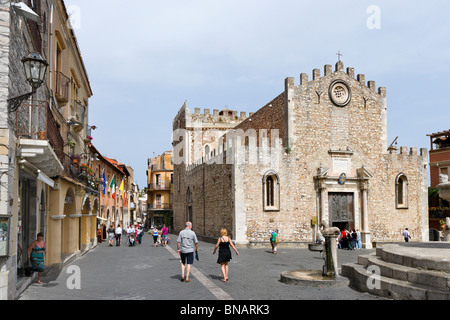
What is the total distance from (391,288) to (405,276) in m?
0.41

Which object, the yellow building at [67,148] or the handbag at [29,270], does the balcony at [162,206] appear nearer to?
the yellow building at [67,148]

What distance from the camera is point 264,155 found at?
76.5ft

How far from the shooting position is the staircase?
24.7ft

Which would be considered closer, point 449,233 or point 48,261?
point 48,261

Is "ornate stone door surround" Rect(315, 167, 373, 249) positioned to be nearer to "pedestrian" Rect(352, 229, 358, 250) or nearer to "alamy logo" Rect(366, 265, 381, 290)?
"pedestrian" Rect(352, 229, 358, 250)

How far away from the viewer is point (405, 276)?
8.44 metres

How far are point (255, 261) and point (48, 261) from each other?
742 centimetres

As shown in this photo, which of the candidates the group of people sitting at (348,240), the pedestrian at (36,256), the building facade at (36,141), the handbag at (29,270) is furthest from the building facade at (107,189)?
the pedestrian at (36,256)

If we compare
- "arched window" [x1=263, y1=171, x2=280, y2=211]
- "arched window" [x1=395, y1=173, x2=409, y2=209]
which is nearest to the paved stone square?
"arched window" [x1=263, y1=171, x2=280, y2=211]

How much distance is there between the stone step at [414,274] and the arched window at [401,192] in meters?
17.2

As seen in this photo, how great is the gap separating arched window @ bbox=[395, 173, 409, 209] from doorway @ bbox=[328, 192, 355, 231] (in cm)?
326

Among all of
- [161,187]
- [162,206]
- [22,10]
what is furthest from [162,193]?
[22,10]
